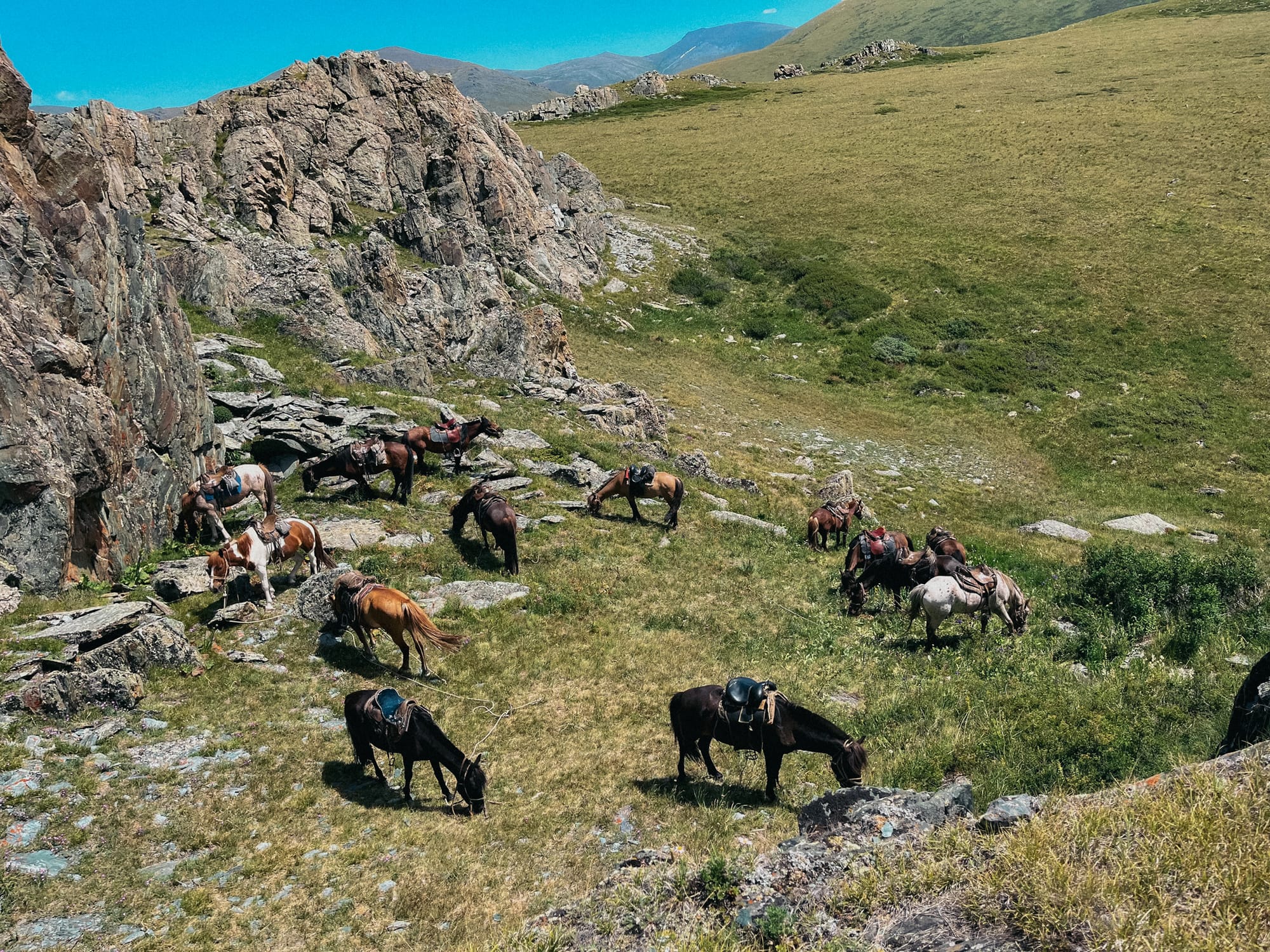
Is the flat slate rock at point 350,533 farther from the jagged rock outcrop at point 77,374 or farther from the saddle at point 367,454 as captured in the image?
the jagged rock outcrop at point 77,374

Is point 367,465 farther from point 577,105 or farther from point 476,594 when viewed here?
point 577,105

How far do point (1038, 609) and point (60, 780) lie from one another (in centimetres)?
1756

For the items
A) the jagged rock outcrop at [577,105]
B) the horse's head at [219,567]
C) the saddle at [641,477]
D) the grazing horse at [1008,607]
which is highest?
the jagged rock outcrop at [577,105]

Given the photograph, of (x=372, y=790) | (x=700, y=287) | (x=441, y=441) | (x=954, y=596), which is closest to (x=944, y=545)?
(x=954, y=596)

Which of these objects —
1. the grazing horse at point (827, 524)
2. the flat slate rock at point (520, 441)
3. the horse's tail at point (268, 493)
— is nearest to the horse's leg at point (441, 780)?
the horse's tail at point (268, 493)

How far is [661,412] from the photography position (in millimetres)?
30797

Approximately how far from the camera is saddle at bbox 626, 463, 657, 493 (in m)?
18.8

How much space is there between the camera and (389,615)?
12031 millimetres

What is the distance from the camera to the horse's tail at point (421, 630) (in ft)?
39.3

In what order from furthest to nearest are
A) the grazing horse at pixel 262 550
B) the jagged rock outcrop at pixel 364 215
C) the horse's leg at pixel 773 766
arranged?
1. the jagged rock outcrop at pixel 364 215
2. the grazing horse at pixel 262 550
3. the horse's leg at pixel 773 766

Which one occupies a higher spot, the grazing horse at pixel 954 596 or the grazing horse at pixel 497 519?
the grazing horse at pixel 497 519

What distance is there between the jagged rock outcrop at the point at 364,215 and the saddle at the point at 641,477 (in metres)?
12.5

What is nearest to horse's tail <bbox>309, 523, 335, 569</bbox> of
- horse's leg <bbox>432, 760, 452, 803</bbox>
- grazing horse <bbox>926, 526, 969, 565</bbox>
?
horse's leg <bbox>432, 760, 452, 803</bbox>

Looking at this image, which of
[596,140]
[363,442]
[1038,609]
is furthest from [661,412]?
[596,140]
